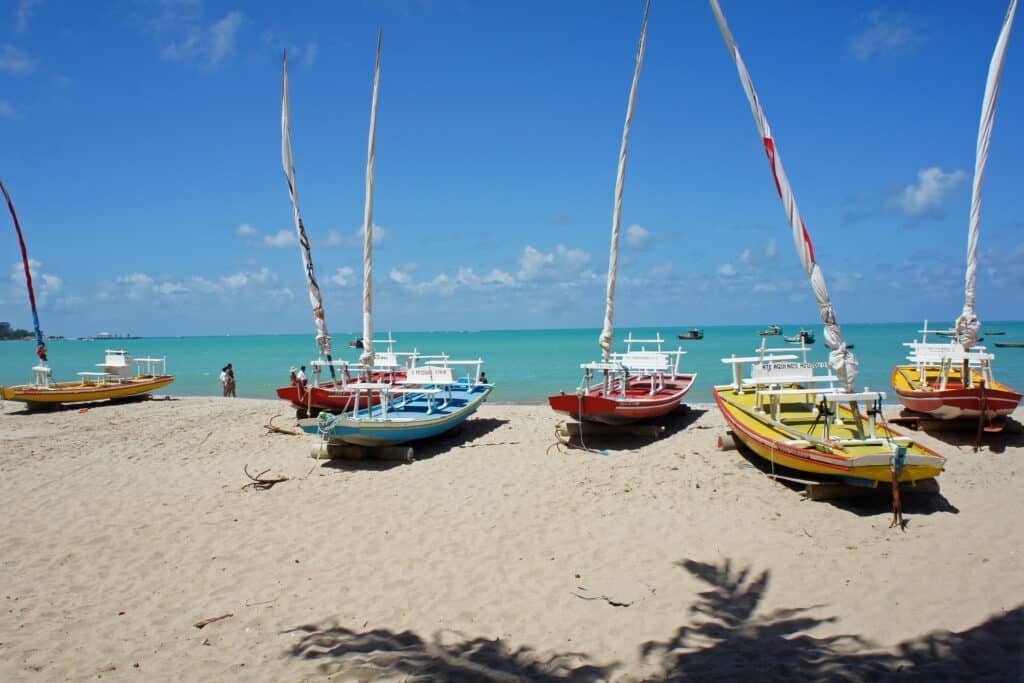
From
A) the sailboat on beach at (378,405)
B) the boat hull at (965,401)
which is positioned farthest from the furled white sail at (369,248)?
the boat hull at (965,401)

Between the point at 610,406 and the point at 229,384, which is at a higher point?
the point at 610,406

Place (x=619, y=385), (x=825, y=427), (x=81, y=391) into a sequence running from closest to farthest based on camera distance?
1. (x=825, y=427)
2. (x=619, y=385)
3. (x=81, y=391)

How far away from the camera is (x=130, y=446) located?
1533 centimetres

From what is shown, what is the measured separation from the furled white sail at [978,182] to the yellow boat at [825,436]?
171 inches

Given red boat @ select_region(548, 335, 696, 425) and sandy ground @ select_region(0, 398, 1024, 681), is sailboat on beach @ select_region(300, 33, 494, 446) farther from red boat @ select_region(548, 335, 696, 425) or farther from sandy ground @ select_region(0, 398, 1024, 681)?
red boat @ select_region(548, 335, 696, 425)

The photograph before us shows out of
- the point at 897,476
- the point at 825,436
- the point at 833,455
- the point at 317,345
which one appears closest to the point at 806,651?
the point at 897,476

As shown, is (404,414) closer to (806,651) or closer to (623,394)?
(623,394)

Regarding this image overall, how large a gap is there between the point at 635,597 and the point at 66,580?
22.5 feet

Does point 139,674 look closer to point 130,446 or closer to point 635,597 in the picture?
point 635,597

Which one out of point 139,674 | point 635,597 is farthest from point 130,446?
point 635,597

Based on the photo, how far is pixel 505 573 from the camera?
765cm

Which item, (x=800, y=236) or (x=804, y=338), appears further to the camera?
(x=804, y=338)

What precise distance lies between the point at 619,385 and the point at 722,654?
447 inches

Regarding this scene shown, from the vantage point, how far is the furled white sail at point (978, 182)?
1325 centimetres
